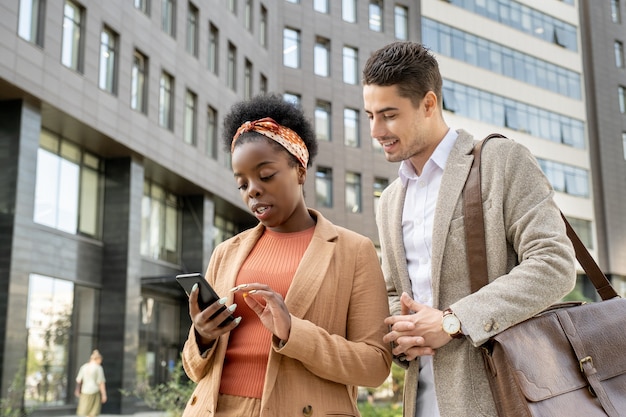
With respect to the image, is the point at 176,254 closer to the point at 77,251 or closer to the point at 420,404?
the point at 77,251

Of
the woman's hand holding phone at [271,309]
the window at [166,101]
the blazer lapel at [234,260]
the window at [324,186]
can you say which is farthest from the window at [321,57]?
the woman's hand holding phone at [271,309]

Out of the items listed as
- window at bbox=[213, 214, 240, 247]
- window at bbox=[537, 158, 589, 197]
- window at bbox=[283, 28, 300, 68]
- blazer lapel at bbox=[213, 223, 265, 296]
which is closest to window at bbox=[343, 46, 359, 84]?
window at bbox=[283, 28, 300, 68]

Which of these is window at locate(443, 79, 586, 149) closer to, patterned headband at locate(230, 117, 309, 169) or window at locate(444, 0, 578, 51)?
window at locate(444, 0, 578, 51)

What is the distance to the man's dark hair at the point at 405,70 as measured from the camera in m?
3.06

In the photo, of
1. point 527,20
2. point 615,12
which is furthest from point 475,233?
point 615,12

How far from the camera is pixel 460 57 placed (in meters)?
44.3

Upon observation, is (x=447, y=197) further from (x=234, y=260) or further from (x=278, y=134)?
(x=234, y=260)

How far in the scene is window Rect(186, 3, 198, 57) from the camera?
31.5 meters

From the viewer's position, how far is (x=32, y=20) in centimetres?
2177

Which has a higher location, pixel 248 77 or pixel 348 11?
pixel 348 11

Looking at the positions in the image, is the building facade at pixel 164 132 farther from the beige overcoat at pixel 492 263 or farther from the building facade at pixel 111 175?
the beige overcoat at pixel 492 263

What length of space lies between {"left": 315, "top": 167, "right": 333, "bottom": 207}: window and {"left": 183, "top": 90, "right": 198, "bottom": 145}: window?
10.8m

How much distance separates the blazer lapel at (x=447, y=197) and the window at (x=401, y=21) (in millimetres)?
43360

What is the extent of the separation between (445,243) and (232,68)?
3331 cm
